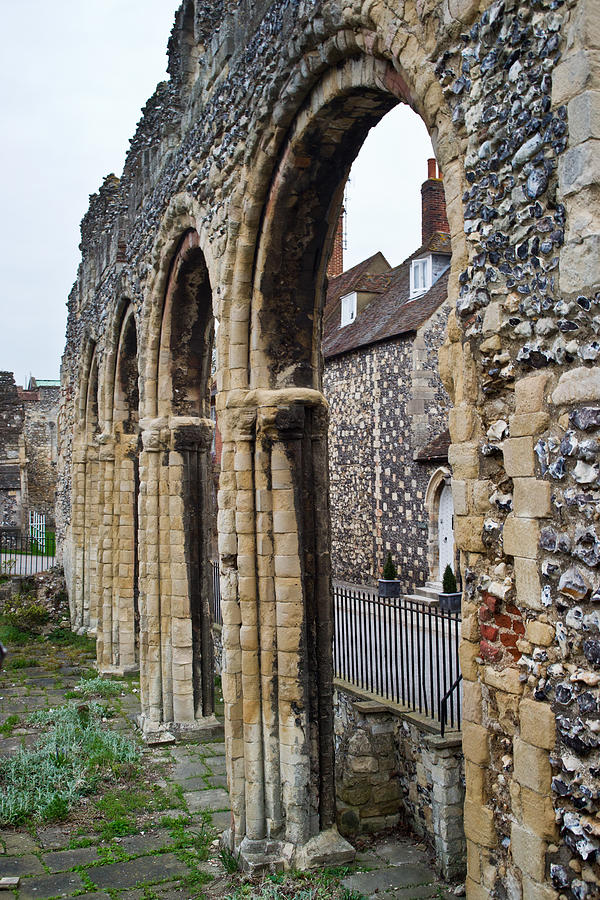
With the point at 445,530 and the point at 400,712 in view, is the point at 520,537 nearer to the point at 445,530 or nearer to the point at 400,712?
the point at 400,712

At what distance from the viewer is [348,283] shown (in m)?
22.2

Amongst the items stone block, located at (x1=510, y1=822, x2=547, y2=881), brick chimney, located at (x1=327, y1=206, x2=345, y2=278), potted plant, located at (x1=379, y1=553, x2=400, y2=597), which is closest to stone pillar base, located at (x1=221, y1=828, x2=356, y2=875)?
stone block, located at (x1=510, y1=822, x2=547, y2=881)

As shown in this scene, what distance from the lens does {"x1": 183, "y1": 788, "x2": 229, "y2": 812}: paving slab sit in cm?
676

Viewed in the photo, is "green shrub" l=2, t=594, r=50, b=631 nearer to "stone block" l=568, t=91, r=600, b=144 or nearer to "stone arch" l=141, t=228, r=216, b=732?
"stone arch" l=141, t=228, r=216, b=732

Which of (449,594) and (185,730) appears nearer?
(185,730)

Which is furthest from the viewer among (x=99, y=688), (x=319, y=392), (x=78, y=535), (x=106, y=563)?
(x=78, y=535)

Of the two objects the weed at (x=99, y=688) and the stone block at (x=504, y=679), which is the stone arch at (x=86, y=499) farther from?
the stone block at (x=504, y=679)

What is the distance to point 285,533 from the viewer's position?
5762mm

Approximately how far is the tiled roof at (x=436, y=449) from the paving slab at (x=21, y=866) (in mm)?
9910

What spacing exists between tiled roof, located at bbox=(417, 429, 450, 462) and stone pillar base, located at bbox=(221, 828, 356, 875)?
30.6 ft

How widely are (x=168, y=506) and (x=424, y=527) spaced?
302 inches

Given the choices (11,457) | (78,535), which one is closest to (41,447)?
(11,457)

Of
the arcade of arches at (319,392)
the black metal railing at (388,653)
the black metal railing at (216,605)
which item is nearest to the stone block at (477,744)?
the arcade of arches at (319,392)

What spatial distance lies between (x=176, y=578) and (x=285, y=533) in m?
3.08
